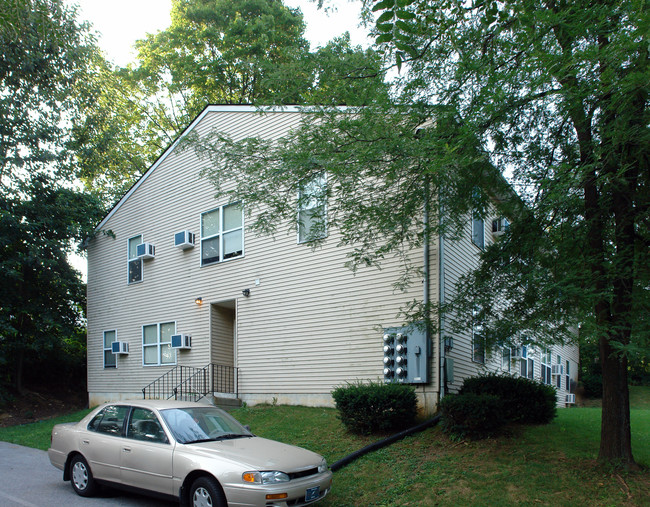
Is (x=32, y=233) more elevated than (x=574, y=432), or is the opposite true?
(x=32, y=233)

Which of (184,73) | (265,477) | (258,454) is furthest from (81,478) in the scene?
(184,73)

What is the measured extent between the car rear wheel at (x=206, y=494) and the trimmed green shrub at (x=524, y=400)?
5471 mm

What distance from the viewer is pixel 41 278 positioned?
20422mm

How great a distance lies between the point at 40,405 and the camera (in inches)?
760

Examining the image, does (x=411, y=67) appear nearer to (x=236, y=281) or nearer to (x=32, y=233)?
(x=236, y=281)

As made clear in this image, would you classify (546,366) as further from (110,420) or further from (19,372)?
(19,372)

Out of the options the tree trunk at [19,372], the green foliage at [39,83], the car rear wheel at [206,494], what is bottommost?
the tree trunk at [19,372]

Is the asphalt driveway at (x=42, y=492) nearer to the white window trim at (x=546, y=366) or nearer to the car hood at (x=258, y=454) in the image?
the car hood at (x=258, y=454)

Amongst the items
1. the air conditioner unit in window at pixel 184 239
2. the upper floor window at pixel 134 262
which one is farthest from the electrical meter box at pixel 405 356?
the upper floor window at pixel 134 262

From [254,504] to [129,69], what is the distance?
2952 cm

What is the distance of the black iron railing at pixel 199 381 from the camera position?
1441 cm

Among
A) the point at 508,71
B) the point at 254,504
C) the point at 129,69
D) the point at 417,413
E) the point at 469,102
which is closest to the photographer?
the point at 254,504

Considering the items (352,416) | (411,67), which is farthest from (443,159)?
(352,416)

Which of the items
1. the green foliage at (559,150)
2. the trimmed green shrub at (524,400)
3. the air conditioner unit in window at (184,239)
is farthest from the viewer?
the air conditioner unit in window at (184,239)
